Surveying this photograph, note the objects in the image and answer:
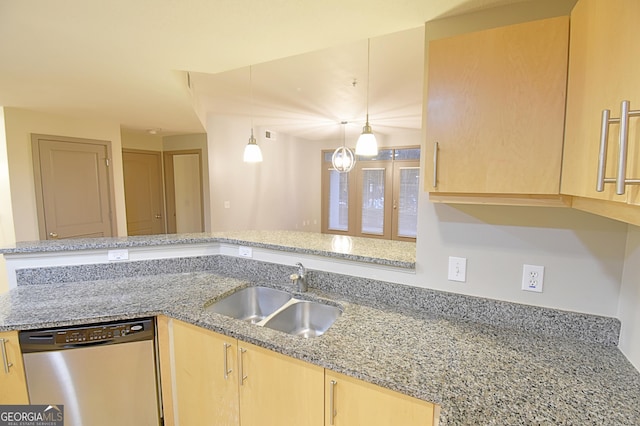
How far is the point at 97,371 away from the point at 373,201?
19.9 ft

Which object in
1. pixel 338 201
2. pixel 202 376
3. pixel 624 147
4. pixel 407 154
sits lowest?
pixel 202 376

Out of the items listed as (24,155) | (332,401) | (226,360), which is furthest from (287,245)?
(24,155)

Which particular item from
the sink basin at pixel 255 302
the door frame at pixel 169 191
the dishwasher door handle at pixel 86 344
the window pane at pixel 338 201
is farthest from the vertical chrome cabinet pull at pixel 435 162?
the window pane at pixel 338 201

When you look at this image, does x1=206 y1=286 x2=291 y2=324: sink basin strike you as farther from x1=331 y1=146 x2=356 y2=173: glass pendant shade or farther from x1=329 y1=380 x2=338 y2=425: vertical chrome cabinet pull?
x1=331 y1=146 x2=356 y2=173: glass pendant shade

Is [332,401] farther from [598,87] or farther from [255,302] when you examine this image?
[598,87]

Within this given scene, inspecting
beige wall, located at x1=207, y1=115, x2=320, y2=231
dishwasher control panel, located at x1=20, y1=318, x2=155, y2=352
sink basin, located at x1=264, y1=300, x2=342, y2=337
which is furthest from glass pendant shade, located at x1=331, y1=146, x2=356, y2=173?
dishwasher control panel, located at x1=20, y1=318, x2=155, y2=352

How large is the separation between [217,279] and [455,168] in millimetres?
1600

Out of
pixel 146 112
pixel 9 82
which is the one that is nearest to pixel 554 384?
pixel 9 82

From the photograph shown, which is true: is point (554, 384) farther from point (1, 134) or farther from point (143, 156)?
point (143, 156)

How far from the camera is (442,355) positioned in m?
1.13

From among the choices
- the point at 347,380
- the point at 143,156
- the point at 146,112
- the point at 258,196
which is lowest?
the point at 347,380

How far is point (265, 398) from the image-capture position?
130 cm

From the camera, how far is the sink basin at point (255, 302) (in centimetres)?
182

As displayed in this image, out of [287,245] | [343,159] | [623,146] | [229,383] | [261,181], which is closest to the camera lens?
[623,146]
